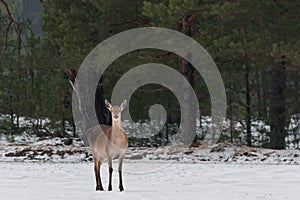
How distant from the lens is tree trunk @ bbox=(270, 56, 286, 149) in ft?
77.0

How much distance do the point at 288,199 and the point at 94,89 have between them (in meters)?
17.4

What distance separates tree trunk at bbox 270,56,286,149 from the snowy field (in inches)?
305

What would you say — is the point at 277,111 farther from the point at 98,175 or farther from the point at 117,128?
the point at 117,128

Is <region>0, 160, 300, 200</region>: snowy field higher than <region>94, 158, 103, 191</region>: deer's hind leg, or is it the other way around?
<region>94, 158, 103, 191</region>: deer's hind leg

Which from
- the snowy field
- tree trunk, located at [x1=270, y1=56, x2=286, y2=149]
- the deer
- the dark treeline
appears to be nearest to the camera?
the snowy field

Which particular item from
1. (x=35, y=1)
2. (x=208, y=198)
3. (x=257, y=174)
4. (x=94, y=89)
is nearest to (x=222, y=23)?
(x=94, y=89)

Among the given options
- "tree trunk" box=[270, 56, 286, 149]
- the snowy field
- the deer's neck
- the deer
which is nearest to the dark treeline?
"tree trunk" box=[270, 56, 286, 149]

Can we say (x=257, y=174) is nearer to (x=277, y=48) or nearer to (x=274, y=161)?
(x=274, y=161)

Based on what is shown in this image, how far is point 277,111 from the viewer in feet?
77.8

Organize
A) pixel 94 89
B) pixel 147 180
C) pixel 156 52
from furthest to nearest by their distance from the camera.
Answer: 1. pixel 94 89
2. pixel 156 52
3. pixel 147 180

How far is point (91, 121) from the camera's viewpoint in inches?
1010

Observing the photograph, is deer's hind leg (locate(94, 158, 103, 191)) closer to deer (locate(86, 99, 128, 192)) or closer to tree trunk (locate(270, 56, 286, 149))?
deer (locate(86, 99, 128, 192))

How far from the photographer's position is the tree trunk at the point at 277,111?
23.5 m

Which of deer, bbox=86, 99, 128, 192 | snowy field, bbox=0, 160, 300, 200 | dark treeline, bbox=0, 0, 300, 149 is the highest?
dark treeline, bbox=0, 0, 300, 149
